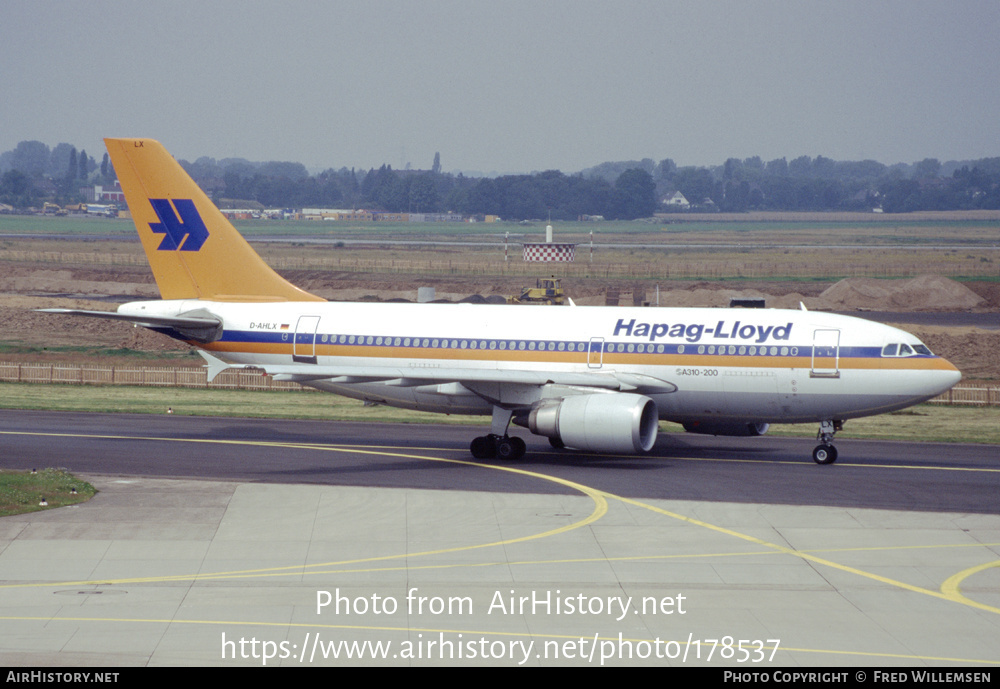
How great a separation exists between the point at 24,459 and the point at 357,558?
17.1m

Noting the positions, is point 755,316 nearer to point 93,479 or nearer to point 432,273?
point 93,479

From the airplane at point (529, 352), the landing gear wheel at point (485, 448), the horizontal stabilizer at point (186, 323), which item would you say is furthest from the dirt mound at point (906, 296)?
the horizontal stabilizer at point (186, 323)

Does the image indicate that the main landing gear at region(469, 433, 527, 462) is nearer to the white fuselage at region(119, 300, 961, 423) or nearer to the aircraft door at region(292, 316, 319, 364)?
A: the white fuselage at region(119, 300, 961, 423)

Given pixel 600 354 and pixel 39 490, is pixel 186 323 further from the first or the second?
pixel 600 354

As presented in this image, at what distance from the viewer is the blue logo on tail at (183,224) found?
138 feet

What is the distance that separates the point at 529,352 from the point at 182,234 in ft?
45.7

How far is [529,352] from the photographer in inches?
1512

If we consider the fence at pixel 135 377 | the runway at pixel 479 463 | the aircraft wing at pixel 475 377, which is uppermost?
the aircraft wing at pixel 475 377

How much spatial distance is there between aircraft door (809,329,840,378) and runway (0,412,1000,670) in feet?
9.94

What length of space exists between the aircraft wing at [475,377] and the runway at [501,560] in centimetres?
264

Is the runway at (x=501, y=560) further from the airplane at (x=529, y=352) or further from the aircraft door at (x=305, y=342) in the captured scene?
the aircraft door at (x=305, y=342)

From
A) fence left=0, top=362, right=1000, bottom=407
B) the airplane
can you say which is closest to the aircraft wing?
the airplane

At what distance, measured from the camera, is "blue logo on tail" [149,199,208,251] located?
42156 mm
